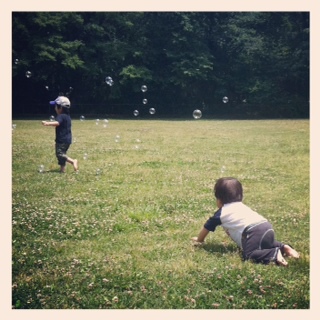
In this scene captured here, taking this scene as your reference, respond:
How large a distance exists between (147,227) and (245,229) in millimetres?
1470

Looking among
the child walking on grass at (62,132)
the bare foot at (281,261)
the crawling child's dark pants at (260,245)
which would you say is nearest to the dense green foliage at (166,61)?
the child walking on grass at (62,132)

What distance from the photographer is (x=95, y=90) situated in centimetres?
1226

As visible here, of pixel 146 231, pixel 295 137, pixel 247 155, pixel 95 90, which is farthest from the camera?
pixel 95 90

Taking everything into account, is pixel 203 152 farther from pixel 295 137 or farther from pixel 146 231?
pixel 146 231

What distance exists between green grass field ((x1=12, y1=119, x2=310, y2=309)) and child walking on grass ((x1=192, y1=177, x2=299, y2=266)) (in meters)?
0.14

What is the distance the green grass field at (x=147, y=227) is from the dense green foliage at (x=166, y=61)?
1379 mm

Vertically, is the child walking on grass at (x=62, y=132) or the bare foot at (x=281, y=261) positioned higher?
the child walking on grass at (x=62, y=132)

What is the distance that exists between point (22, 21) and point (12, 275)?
4.05 m

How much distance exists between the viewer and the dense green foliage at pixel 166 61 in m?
8.00

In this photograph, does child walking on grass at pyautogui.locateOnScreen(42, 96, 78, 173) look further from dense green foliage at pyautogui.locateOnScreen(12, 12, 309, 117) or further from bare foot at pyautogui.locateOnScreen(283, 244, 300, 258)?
bare foot at pyautogui.locateOnScreen(283, 244, 300, 258)

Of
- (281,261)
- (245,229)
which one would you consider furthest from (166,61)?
(281,261)

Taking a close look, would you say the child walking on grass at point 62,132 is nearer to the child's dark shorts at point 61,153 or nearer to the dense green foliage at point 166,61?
the child's dark shorts at point 61,153

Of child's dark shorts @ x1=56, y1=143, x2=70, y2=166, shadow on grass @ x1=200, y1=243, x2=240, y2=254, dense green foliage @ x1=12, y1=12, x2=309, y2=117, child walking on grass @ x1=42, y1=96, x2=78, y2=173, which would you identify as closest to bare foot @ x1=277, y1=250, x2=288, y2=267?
shadow on grass @ x1=200, y1=243, x2=240, y2=254
